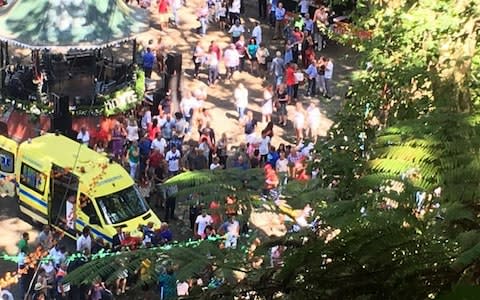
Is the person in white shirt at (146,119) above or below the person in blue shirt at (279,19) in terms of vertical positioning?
below

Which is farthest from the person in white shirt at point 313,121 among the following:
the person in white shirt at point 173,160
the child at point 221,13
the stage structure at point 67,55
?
the child at point 221,13

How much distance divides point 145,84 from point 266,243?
59.7 feet

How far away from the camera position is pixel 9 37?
21.5 m

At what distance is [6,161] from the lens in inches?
677

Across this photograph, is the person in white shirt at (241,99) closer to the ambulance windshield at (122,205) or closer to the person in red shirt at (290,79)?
the person in red shirt at (290,79)

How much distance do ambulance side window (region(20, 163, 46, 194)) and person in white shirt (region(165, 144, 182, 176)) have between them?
2795 millimetres

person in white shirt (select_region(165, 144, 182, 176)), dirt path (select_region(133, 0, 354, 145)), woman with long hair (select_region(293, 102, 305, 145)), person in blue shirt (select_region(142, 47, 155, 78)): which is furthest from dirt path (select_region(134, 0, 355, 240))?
person in white shirt (select_region(165, 144, 182, 176))

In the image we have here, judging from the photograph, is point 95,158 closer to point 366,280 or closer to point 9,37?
point 9,37

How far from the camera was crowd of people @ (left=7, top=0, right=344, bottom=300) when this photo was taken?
14.6 meters

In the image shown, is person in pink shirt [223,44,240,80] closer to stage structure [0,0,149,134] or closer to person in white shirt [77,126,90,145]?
stage structure [0,0,149,134]

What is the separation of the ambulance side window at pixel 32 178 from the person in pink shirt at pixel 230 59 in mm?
8558

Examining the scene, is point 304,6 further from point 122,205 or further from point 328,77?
point 122,205

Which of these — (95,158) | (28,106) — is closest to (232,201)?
(95,158)

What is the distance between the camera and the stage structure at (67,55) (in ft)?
69.4
